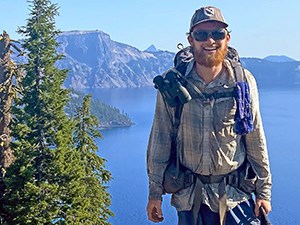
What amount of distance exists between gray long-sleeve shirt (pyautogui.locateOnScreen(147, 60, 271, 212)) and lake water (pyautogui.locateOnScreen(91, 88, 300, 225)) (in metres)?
43.4

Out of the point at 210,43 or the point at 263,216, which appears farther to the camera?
the point at 263,216

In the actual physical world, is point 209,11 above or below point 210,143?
above

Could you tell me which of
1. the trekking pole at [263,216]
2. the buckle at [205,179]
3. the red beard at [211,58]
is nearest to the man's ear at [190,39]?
the red beard at [211,58]

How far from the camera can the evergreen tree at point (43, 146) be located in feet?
44.6

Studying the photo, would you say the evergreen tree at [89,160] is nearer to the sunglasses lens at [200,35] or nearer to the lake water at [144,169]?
the sunglasses lens at [200,35]

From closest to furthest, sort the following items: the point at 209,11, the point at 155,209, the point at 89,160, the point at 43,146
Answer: the point at 209,11 < the point at 155,209 < the point at 43,146 < the point at 89,160

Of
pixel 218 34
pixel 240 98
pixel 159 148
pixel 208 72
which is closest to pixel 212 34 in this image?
pixel 218 34

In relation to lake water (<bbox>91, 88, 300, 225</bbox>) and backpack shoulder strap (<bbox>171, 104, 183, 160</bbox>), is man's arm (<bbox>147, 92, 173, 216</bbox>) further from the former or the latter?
lake water (<bbox>91, 88, 300, 225</bbox>)

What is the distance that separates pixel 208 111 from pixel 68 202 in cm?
1183

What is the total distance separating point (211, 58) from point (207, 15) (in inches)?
11.5

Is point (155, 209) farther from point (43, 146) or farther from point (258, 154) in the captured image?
point (43, 146)

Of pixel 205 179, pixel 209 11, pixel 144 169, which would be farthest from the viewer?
pixel 144 169

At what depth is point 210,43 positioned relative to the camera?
123 inches

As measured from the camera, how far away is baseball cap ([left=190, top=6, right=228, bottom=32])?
3090mm
